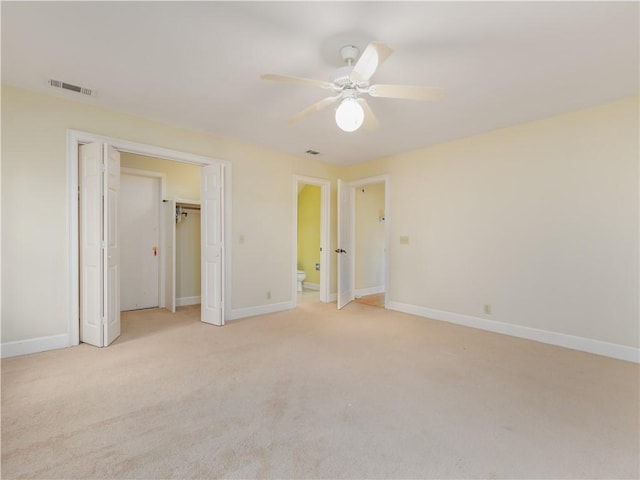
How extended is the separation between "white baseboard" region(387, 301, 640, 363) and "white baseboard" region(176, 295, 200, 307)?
357cm

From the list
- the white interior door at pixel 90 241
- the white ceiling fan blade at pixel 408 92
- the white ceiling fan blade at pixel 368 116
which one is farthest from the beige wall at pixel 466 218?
the white ceiling fan blade at pixel 408 92

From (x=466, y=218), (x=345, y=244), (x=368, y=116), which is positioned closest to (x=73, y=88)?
(x=368, y=116)

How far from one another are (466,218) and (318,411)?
3.17 metres

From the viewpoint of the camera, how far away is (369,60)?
5.99ft

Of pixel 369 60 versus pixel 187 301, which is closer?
pixel 369 60

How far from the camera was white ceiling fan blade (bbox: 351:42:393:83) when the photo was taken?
5.50ft

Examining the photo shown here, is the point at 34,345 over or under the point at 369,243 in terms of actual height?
under

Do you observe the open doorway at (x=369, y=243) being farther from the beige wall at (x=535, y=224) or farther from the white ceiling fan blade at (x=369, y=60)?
the white ceiling fan blade at (x=369, y=60)

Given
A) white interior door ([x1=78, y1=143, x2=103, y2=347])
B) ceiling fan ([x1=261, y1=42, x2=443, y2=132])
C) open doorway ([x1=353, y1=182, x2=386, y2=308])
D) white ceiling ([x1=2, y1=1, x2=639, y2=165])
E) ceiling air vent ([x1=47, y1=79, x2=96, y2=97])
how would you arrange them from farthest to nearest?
open doorway ([x1=353, y1=182, x2=386, y2=308]) < white interior door ([x1=78, y1=143, x2=103, y2=347]) < ceiling air vent ([x1=47, y1=79, x2=96, y2=97]) < ceiling fan ([x1=261, y1=42, x2=443, y2=132]) < white ceiling ([x1=2, y1=1, x2=639, y2=165])

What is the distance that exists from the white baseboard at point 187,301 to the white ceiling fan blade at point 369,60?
4.54m

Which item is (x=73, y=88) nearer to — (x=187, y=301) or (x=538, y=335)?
(x=187, y=301)

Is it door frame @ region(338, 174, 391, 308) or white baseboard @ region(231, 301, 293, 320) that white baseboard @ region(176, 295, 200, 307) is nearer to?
white baseboard @ region(231, 301, 293, 320)

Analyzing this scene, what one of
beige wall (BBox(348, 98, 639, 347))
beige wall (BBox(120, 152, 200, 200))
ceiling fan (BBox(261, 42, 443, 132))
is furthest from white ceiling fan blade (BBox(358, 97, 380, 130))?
beige wall (BBox(120, 152, 200, 200))

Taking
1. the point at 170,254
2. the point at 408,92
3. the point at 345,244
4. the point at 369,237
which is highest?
the point at 408,92
